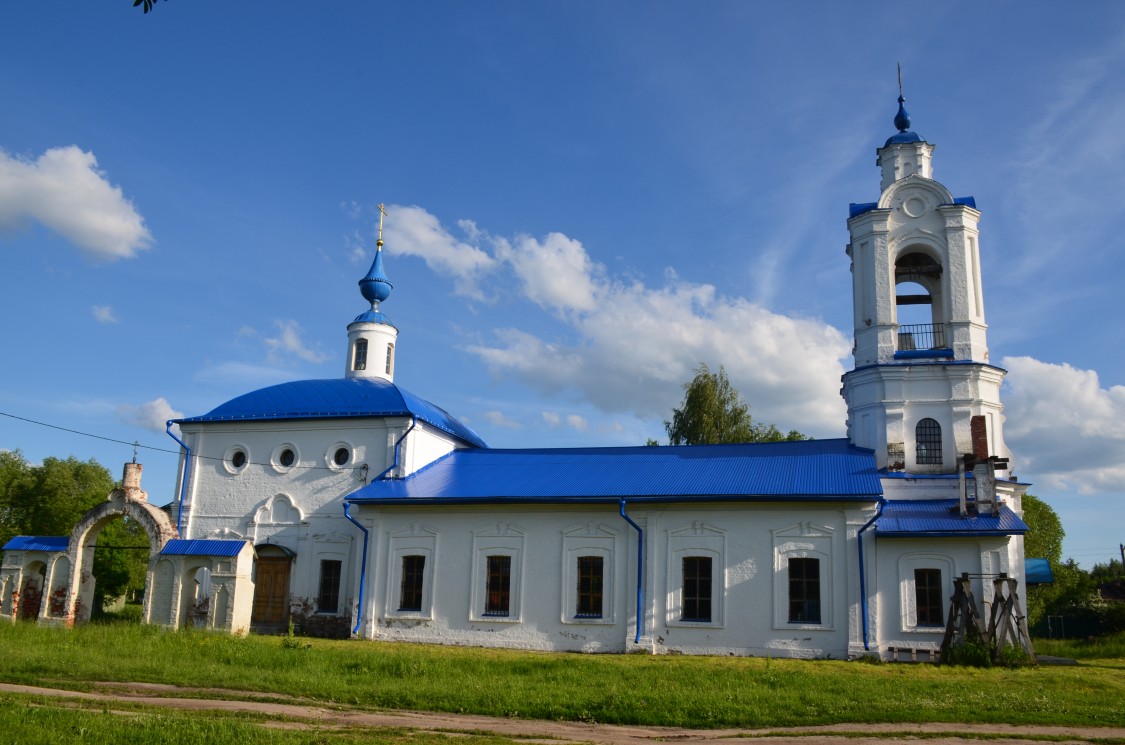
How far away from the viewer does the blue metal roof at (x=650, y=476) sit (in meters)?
18.4

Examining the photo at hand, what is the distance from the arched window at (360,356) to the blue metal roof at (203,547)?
7.14 meters

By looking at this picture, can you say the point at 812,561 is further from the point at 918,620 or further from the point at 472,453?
the point at 472,453

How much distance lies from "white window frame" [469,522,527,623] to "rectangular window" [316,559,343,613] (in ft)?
12.2

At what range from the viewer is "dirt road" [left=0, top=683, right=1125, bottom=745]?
9.35 meters

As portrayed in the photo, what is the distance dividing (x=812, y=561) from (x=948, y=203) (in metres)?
9.28

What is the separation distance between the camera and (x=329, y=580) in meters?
21.5

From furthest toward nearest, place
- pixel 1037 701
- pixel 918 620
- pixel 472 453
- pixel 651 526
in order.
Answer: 1. pixel 472 453
2. pixel 651 526
3. pixel 918 620
4. pixel 1037 701

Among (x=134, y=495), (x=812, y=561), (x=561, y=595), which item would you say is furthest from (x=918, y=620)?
(x=134, y=495)

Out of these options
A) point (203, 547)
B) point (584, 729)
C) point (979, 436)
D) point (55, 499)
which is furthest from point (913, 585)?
point (55, 499)

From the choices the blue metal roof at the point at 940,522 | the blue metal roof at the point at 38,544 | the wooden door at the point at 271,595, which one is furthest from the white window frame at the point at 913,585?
the blue metal roof at the point at 38,544

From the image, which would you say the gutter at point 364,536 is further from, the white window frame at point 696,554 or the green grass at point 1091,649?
the green grass at point 1091,649

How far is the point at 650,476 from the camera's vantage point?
19891mm

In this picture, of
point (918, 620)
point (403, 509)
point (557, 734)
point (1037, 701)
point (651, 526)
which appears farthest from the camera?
point (403, 509)

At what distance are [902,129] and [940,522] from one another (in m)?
10.4
